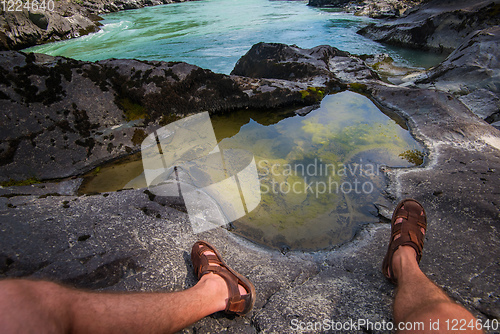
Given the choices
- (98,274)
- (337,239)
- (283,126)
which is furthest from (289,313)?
(283,126)

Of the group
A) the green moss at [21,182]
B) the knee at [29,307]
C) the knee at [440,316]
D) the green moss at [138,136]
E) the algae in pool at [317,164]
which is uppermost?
the knee at [29,307]

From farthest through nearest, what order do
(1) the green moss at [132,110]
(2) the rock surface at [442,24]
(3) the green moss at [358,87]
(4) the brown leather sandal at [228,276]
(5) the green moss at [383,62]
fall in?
(2) the rock surface at [442,24]
(5) the green moss at [383,62]
(3) the green moss at [358,87]
(1) the green moss at [132,110]
(4) the brown leather sandal at [228,276]

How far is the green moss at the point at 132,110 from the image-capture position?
521 centimetres

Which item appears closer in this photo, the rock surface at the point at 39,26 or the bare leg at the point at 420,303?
the bare leg at the point at 420,303

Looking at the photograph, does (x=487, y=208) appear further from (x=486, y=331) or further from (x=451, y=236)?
(x=486, y=331)

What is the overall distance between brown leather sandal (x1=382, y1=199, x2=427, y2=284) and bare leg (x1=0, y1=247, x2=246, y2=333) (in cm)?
174

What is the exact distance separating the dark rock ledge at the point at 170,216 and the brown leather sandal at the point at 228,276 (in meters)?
0.11

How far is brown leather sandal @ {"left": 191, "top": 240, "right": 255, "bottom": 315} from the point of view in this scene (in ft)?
6.86

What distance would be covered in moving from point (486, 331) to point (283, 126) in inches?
179

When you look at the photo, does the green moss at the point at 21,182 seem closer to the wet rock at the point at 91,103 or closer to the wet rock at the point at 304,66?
the wet rock at the point at 91,103

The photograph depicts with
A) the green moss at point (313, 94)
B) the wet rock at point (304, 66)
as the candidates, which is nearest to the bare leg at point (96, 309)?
the green moss at point (313, 94)

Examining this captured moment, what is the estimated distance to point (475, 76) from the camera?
23.6 ft

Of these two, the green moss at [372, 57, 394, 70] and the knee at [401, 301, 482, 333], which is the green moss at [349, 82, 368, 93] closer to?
the green moss at [372, 57, 394, 70]

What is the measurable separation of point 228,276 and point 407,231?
2132 millimetres
